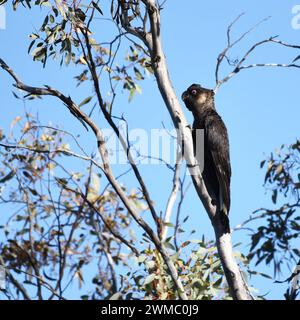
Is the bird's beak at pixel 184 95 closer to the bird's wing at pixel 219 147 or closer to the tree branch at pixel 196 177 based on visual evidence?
the bird's wing at pixel 219 147

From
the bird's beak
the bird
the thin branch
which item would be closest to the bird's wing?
the bird

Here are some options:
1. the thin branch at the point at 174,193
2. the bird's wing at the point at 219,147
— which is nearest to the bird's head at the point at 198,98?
the bird's wing at the point at 219,147

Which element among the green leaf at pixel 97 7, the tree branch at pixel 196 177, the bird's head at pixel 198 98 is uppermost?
the green leaf at pixel 97 7

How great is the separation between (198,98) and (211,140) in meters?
0.60

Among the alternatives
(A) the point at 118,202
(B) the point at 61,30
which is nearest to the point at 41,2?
(B) the point at 61,30

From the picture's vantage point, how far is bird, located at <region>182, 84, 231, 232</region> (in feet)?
22.0

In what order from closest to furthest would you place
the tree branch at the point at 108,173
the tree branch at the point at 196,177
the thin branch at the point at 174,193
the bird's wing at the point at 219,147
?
the tree branch at the point at 196,177, the tree branch at the point at 108,173, the thin branch at the point at 174,193, the bird's wing at the point at 219,147

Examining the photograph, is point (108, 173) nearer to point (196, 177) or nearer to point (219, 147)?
point (196, 177)

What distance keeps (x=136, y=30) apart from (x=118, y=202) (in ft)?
13.5

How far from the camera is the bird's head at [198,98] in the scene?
24.1 feet

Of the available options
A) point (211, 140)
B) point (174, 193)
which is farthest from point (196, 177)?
point (211, 140)

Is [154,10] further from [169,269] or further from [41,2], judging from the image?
[169,269]

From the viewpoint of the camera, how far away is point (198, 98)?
24.2 ft

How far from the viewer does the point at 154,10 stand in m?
5.93
